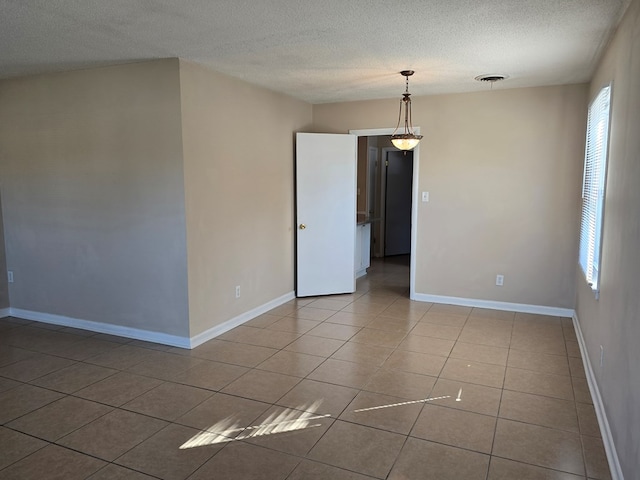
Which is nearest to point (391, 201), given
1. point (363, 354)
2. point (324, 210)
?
point (324, 210)

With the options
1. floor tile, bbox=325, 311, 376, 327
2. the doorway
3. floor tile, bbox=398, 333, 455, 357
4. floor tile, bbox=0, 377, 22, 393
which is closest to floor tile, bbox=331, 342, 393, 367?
floor tile, bbox=398, 333, 455, 357

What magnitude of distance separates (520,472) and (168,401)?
2062mm

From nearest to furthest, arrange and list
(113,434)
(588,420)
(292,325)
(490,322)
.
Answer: (113,434), (588,420), (292,325), (490,322)

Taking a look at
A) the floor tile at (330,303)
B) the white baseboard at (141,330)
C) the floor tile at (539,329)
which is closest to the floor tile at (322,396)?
the white baseboard at (141,330)

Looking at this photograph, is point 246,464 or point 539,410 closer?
point 246,464

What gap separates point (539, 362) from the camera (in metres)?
3.49

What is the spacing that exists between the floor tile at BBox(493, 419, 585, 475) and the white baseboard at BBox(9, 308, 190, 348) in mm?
2515

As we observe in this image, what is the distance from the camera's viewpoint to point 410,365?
11.2 ft

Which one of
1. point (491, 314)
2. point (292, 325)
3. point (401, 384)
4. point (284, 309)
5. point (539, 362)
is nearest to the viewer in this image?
point (401, 384)

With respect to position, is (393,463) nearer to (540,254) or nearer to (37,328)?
(540,254)

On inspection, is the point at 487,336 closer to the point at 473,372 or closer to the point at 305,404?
the point at 473,372

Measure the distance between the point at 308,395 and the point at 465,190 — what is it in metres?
3.07

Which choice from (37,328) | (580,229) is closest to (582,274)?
(580,229)

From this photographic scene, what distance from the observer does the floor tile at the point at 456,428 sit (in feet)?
7.88
